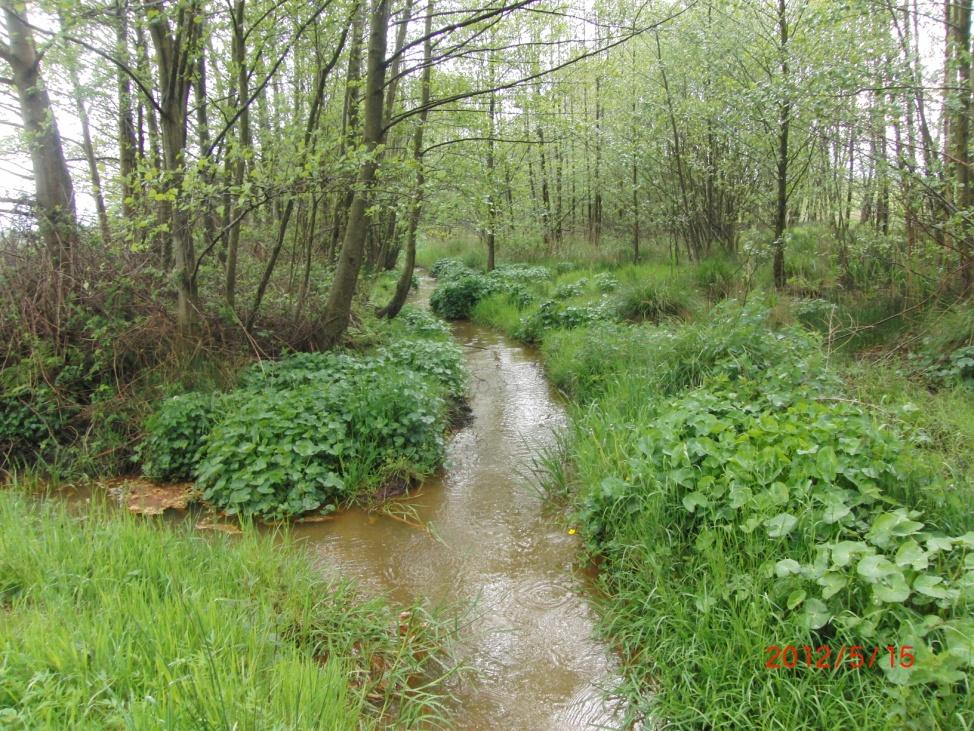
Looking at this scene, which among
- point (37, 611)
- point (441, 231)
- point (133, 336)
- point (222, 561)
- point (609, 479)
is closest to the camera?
point (37, 611)

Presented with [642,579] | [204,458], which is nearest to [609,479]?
[642,579]

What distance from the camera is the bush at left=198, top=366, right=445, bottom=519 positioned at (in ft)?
15.8

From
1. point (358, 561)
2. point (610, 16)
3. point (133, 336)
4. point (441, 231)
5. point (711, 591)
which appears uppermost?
point (610, 16)

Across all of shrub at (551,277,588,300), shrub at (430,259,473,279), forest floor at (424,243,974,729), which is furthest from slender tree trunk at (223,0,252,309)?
shrub at (430,259,473,279)

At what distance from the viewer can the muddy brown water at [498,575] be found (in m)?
2.97

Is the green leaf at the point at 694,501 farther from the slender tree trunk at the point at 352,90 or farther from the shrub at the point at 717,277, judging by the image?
the shrub at the point at 717,277

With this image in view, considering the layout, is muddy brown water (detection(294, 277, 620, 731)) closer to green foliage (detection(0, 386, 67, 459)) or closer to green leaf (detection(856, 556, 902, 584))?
green leaf (detection(856, 556, 902, 584))

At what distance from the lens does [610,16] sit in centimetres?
645

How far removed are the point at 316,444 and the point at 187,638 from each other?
2759 millimetres

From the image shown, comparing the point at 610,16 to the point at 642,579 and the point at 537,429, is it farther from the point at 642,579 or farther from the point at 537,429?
the point at 642,579

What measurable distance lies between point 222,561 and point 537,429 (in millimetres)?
4004
